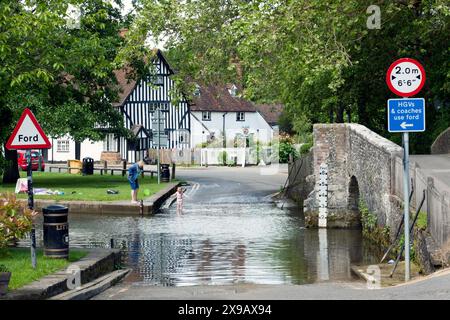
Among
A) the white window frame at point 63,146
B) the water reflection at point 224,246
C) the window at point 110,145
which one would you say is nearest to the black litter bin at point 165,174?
the water reflection at point 224,246

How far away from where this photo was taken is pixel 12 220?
44.4 ft

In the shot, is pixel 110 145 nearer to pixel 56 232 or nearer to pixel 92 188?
pixel 92 188

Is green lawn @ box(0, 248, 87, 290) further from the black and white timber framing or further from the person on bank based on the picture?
the black and white timber framing

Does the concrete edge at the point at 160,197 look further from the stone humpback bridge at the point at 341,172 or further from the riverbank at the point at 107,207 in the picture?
the stone humpback bridge at the point at 341,172

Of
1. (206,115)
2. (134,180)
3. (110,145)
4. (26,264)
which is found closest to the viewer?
(26,264)

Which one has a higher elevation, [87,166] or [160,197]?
[87,166]

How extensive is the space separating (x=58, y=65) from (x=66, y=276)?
11069mm

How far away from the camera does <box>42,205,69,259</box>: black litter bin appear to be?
14836 millimetres

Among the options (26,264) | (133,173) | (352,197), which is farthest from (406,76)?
(133,173)

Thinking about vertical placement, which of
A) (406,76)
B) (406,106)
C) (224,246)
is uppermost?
(406,76)

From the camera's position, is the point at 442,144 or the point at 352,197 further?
the point at 442,144

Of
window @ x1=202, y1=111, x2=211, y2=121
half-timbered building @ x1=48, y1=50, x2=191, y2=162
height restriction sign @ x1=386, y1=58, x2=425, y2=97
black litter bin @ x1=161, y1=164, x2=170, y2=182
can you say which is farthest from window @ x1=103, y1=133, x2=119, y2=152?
height restriction sign @ x1=386, y1=58, x2=425, y2=97

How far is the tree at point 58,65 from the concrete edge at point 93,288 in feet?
18.6

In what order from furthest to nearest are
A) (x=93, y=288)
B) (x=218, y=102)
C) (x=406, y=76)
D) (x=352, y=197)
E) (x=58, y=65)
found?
1. (x=218, y=102)
2. (x=352, y=197)
3. (x=58, y=65)
4. (x=406, y=76)
5. (x=93, y=288)
